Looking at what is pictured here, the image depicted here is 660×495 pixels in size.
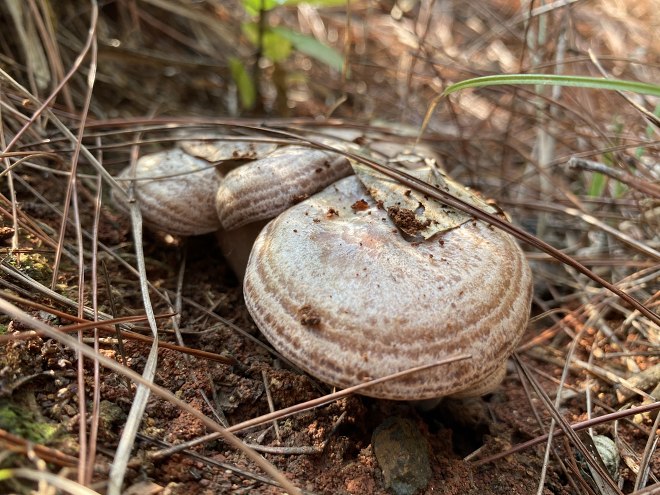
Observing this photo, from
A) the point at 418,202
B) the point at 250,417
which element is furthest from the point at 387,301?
the point at 250,417

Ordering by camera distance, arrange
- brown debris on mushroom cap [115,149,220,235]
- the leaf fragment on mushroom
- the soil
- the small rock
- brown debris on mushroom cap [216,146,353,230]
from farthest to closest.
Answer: brown debris on mushroom cap [115,149,220,235]
brown debris on mushroom cap [216,146,353,230]
the leaf fragment on mushroom
the small rock
the soil

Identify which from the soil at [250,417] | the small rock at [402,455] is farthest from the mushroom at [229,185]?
the small rock at [402,455]

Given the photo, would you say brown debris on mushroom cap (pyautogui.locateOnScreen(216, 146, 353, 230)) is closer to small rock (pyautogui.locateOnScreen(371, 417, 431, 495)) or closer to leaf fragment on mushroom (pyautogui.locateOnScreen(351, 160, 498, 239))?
leaf fragment on mushroom (pyautogui.locateOnScreen(351, 160, 498, 239))

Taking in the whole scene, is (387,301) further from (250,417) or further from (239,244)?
(239,244)

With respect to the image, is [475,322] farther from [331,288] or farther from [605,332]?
[605,332]

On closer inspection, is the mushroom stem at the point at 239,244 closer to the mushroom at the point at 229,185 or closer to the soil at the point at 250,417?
the mushroom at the point at 229,185

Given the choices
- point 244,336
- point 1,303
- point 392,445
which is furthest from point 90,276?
point 392,445

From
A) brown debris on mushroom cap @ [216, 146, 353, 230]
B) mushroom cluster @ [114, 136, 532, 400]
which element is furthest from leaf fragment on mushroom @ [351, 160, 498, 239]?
brown debris on mushroom cap @ [216, 146, 353, 230]
